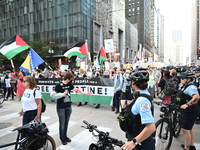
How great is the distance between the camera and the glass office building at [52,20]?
1391 inches

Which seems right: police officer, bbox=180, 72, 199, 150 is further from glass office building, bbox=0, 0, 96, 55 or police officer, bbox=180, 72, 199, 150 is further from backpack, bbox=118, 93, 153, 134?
glass office building, bbox=0, 0, 96, 55

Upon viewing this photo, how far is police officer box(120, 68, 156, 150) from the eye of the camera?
1.86 metres

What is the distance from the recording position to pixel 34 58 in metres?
7.95

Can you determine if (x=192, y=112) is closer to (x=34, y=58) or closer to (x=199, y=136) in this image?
(x=199, y=136)

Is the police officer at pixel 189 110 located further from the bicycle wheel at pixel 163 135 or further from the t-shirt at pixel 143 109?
the t-shirt at pixel 143 109

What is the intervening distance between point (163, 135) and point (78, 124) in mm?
3038

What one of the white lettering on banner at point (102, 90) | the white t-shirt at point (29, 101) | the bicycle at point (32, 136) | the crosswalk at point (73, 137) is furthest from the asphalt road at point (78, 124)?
the white t-shirt at point (29, 101)

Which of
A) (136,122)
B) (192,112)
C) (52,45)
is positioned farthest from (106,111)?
(52,45)

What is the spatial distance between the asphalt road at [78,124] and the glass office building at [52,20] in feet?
95.9

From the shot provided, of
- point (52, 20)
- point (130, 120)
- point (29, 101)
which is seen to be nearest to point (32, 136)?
point (29, 101)

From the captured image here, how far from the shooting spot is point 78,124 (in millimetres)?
5605

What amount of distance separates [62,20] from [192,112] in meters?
37.9

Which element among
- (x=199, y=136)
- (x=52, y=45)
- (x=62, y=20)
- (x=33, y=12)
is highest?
(x=33, y=12)

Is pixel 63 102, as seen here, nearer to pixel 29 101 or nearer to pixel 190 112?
pixel 29 101
